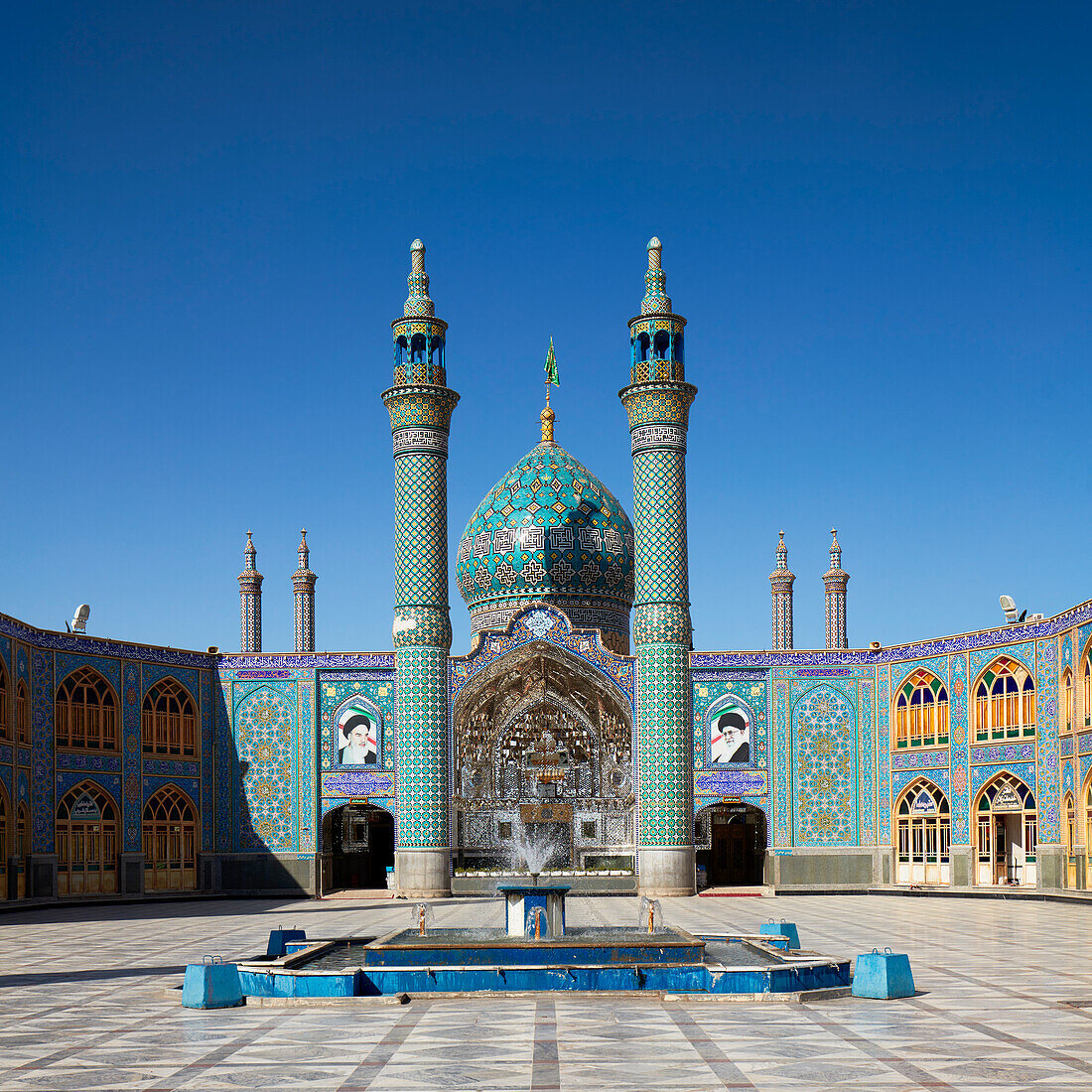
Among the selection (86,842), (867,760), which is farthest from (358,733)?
(867,760)

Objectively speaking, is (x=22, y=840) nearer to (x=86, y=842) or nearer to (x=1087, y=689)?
(x=86, y=842)

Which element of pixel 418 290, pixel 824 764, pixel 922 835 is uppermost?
pixel 418 290

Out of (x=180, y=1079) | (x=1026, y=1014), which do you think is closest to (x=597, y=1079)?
(x=180, y=1079)

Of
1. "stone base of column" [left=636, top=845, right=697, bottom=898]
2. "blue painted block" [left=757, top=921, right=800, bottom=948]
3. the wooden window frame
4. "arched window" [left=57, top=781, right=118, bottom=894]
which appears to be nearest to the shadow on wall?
the wooden window frame

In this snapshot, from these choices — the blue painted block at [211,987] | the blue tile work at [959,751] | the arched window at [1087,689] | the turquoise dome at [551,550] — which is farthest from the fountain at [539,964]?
the turquoise dome at [551,550]

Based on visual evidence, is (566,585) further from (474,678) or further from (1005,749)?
(1005,749)

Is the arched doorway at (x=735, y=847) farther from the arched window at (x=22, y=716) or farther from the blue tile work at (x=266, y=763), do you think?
the arched window at (x=22, y=716)

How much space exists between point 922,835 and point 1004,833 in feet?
5.05

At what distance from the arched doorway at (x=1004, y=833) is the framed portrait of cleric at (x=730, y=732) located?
440 cm

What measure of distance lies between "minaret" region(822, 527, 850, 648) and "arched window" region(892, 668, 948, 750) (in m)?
2.81

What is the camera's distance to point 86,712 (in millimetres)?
27062

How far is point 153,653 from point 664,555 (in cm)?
999

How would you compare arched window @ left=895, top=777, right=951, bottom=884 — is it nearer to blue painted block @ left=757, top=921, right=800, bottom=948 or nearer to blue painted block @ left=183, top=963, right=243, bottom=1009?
blue painted block @ left=757, top=921, right=800, bottom=948

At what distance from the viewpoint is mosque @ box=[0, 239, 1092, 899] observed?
2591 cm
